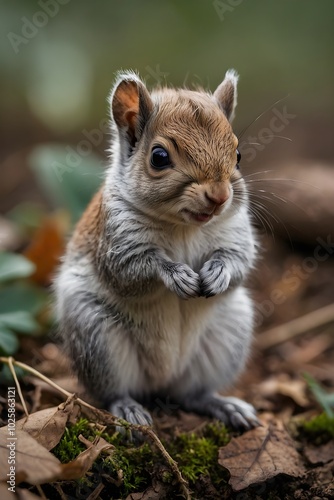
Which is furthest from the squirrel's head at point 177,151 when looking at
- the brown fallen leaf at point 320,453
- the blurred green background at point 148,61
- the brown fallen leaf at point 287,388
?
the blurred green background at point 148,61

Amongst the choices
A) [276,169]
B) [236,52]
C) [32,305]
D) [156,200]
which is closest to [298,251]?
[276,169]

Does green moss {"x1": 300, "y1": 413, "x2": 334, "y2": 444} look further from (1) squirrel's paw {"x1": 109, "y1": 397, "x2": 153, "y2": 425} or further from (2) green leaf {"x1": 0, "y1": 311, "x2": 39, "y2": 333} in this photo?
Answer: (2) green leaf {"x1": 0, "y1": 311, "x2": 39, "y2": 333}

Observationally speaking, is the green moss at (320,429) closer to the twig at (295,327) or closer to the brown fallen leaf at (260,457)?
the brown fallen leaf at (260,457)

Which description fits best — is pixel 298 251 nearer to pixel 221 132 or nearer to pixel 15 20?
pixel 221 132

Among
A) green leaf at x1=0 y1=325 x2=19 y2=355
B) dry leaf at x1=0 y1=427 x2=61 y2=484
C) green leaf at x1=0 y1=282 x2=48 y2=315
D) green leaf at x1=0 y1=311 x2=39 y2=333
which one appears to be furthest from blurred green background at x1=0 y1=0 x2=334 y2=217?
dry leaf at x1=0 y1=427 x2=61 y2=484

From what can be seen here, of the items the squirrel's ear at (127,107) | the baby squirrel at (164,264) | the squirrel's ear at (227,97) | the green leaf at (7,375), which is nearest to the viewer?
the baby squirrel at (164,264)

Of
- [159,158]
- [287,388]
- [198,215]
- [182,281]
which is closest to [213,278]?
[182,281]

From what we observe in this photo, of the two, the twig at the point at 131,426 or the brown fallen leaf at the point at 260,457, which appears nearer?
the twig at the point at 131,426
